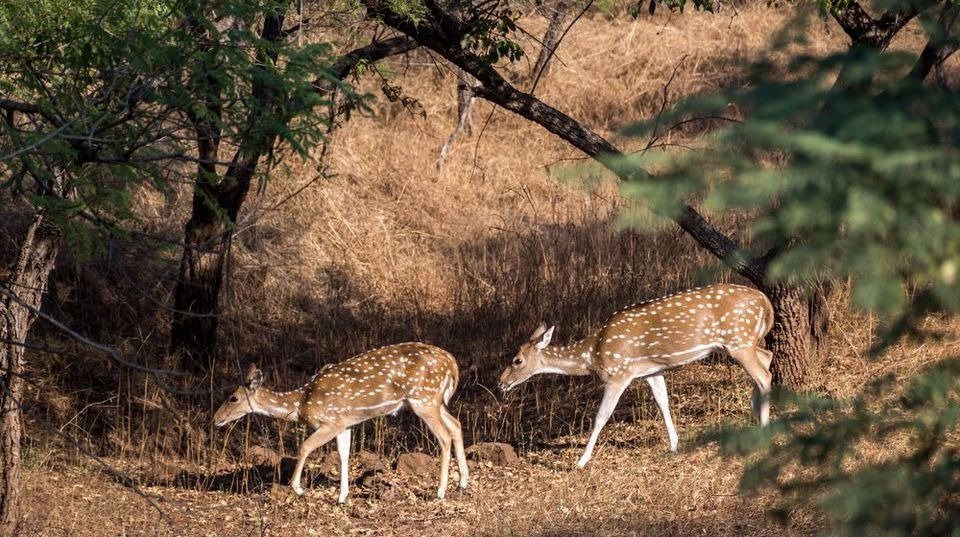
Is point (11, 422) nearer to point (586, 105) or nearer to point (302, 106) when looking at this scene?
point (302, 106)

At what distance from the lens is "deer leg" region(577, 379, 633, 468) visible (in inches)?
425

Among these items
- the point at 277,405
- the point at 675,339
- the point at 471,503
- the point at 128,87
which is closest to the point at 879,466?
the point at 128,87

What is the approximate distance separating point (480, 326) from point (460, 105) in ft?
22.5

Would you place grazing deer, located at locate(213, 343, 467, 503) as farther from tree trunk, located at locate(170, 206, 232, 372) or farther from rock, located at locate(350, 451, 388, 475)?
tree trunk, located at locate(170, 206, 232, 372)

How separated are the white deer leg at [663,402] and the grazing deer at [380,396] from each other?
5.47 feet

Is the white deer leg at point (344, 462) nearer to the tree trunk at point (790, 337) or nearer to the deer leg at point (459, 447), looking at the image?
the deer leg at point (459, 447)

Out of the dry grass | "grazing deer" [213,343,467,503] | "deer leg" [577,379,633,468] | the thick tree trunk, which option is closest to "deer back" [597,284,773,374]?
"deer leg" [577,379,633,468]

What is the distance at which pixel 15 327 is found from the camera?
8.78m

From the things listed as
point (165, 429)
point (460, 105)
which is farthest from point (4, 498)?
point (460, 105)

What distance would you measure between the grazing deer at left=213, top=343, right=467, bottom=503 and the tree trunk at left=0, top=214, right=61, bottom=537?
191 centimetres

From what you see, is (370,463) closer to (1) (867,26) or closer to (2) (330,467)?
(2) (330,467)

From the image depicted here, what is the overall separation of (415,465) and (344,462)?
820 millimetres

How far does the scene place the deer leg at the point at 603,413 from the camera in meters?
10.8

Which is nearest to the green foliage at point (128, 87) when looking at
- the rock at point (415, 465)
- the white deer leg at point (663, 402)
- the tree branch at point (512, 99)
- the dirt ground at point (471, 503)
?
the dirt ground at point (471, 503)
